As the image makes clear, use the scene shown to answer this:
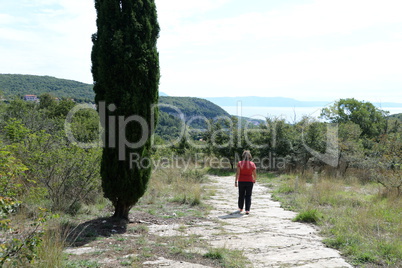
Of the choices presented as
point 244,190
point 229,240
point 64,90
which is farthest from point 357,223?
point 64,90

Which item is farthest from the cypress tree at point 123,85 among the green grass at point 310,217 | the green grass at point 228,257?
the green grass at point 310,217

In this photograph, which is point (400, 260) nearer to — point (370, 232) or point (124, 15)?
point (370, 232)

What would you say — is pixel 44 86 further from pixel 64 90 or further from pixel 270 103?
pixel 270 103

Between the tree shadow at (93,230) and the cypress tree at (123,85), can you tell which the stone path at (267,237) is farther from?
the cypress tree at (123,85)

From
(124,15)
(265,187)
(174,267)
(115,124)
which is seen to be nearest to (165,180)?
(265,187)

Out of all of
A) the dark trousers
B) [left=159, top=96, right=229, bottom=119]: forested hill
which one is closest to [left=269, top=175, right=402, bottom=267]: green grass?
the dark trousers

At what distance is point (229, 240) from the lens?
210 inches

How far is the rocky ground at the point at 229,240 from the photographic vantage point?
13.8ft

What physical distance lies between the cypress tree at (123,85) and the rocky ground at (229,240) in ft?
3.26

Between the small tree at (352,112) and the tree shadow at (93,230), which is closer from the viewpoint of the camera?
the tree shadow at (93,230)

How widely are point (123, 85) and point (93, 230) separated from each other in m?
2.83

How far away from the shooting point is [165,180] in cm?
1249

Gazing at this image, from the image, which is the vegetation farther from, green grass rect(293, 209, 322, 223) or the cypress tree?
the cypress tree

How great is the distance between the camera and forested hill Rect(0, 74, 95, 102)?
83.2 meters
